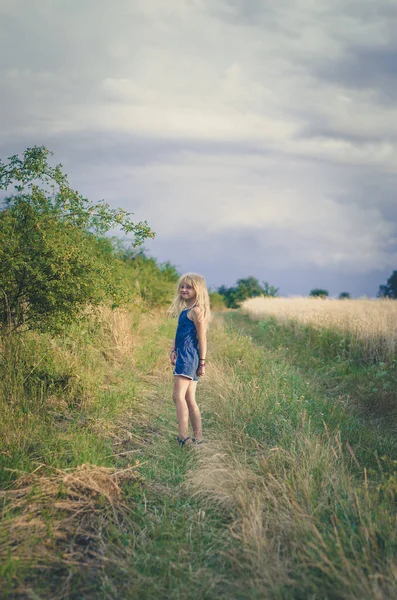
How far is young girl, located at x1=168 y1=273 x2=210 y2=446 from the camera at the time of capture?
5195 millimetres

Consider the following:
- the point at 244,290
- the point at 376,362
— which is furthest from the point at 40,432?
the point at 244,290

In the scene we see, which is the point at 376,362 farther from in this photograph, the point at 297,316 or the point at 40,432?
the point at 40,432

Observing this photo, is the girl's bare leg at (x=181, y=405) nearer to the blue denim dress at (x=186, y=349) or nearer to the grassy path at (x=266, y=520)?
the blue denim dress at (x=186, y=349)

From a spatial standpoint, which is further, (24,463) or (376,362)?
(376,362)

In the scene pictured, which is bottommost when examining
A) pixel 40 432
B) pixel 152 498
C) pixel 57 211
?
pixel 152 498

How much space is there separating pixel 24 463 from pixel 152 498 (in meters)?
1.22

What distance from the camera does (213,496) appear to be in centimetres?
380

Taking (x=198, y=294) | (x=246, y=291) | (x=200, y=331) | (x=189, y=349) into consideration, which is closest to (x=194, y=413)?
(x=189, y=349)

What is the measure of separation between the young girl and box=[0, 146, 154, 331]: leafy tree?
1.25 meters

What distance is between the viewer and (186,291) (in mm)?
5289

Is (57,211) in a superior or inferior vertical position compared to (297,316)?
superior

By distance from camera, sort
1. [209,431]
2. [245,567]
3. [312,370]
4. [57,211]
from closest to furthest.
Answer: [245,567], [209,431], [57,211], [312,370]

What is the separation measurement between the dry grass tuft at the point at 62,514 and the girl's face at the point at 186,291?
203 cm

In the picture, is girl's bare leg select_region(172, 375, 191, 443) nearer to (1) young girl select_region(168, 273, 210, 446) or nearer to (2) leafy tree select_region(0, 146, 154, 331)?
(1) young girl select_region(168, 273, 210, 446)
